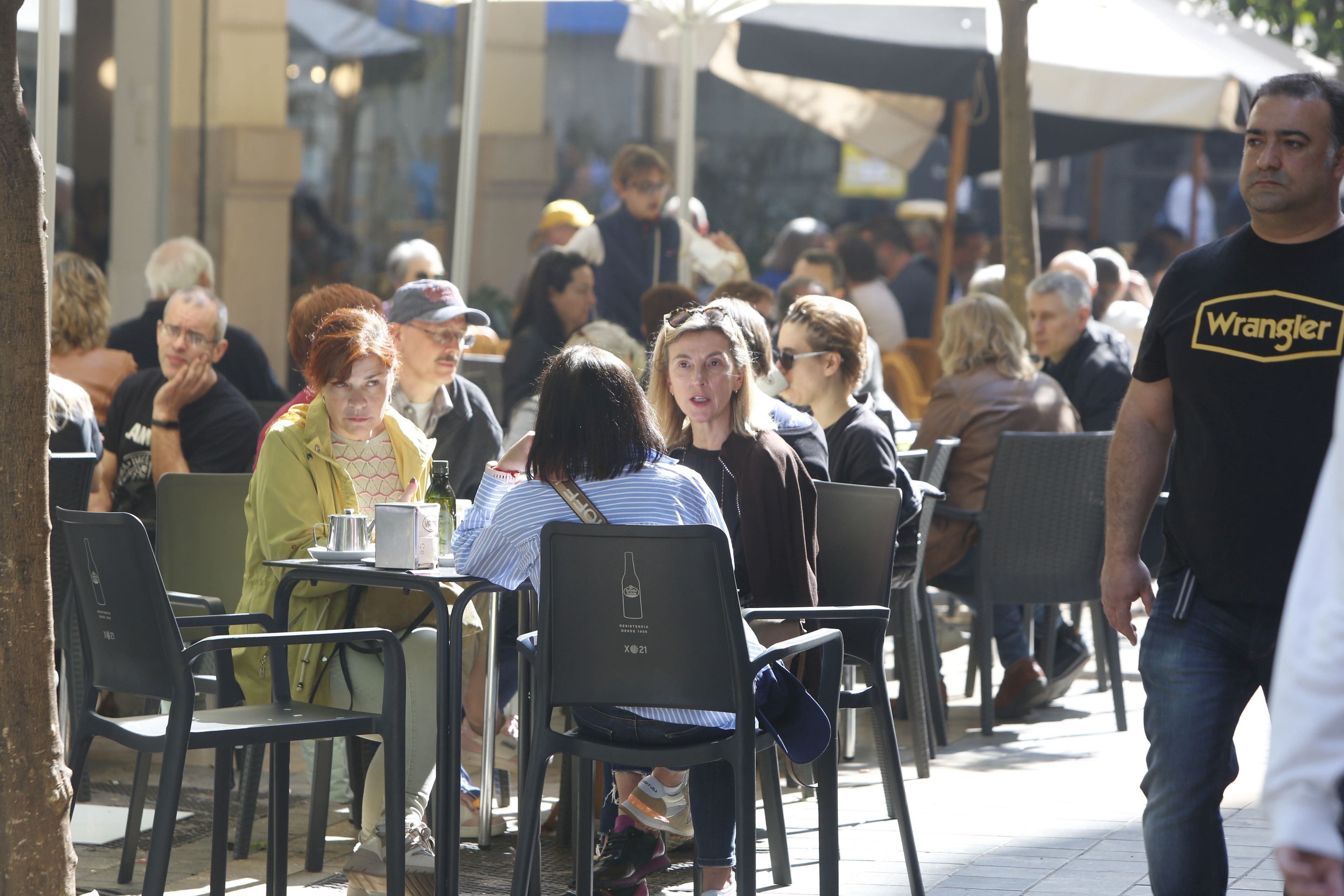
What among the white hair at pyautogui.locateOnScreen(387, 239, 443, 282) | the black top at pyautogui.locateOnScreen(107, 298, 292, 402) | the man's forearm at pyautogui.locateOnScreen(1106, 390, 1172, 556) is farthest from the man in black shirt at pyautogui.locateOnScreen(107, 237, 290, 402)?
Answer: the man's forearm at pyautogui.locateOnScreen(1106, 390, 1172, 556)

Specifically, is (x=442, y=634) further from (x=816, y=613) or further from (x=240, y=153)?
(x=240, y=153)

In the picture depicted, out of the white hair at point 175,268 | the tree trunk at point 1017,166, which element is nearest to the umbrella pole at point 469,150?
the white hair at point 175,268

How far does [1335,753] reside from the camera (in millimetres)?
1704

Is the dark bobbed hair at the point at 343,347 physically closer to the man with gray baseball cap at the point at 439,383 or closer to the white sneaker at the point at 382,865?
the man with gray baseball cap at the point at 439,383

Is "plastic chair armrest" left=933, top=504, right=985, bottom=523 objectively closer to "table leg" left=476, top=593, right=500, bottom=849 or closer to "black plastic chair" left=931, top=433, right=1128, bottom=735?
"black plastic chair" left=931, top=433, right=1128, bottom=735

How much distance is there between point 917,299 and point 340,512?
8.88 m

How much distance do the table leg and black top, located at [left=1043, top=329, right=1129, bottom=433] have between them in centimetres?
375

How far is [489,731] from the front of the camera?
4844 millimetres

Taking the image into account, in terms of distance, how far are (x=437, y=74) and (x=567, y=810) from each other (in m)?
9.63

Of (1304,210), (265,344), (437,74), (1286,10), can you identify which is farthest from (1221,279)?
(1286,10)

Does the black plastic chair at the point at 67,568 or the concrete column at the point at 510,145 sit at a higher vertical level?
the concrete column at the point at 510,145

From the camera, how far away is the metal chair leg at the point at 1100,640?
6.93 metres

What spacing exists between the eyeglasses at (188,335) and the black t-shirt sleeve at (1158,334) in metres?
3.72

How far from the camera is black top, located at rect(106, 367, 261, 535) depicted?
5.92 m
